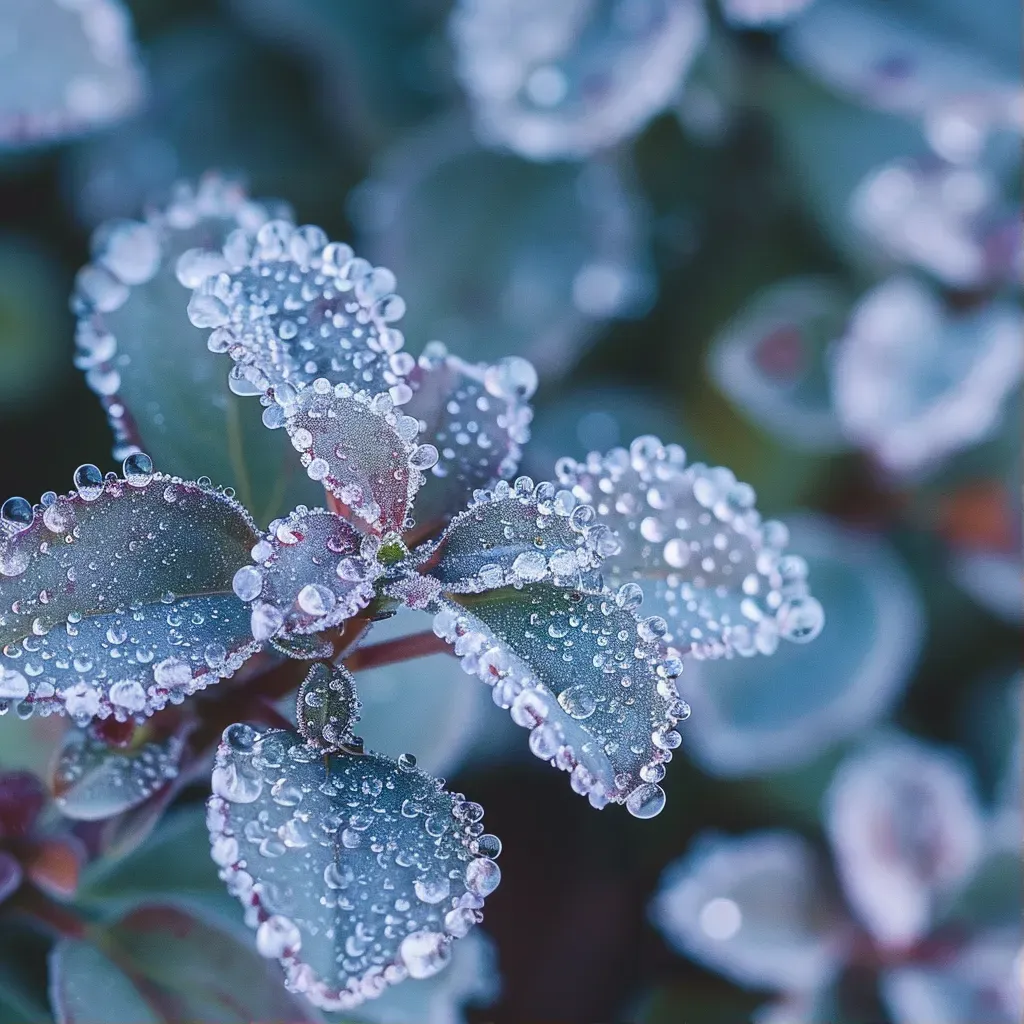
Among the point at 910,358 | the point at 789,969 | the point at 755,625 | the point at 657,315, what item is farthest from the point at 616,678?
the point at 657,315

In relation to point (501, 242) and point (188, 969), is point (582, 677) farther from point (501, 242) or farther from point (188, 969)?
point (501, 242)

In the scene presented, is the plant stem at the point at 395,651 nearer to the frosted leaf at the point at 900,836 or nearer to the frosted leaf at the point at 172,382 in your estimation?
the frosted leaf at the point at 172,382

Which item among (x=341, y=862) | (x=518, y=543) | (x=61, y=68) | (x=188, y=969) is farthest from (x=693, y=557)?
(x=61, y=68)

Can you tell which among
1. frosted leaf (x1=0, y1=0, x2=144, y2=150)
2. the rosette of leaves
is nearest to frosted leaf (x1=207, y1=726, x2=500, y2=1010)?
the rosette of leaves

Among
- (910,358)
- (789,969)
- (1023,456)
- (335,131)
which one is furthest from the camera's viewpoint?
(335,131)

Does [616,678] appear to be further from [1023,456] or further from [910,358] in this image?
[1023,456]

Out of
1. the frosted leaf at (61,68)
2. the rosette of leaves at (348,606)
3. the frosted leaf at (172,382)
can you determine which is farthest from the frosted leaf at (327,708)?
the frosted leaf at (61,68)

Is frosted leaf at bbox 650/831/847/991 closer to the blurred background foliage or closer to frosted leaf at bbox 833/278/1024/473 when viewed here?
the blurred background foliage
